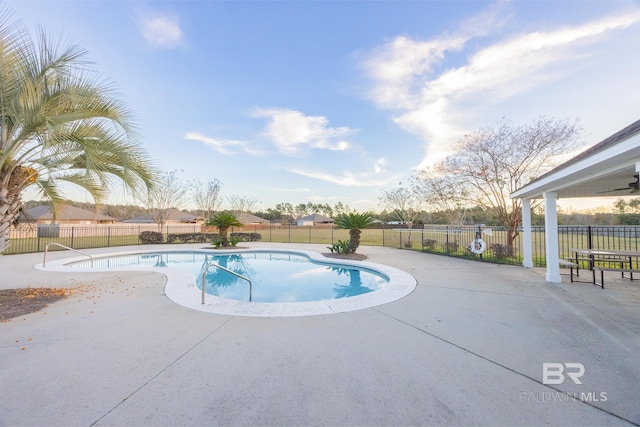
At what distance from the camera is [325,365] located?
272cm

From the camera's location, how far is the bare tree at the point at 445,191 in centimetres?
1502

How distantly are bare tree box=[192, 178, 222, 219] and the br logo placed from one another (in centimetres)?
3018

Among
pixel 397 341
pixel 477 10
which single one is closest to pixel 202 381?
pixel 397 341

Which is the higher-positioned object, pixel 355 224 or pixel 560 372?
pixel 355 224

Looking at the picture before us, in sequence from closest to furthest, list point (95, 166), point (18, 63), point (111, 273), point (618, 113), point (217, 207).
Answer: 1. point (18, 63)
2. point (95, 166)
3. point (111, 273)
4. point (618, 113)
5. point (217, 207)

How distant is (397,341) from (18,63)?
709 cm

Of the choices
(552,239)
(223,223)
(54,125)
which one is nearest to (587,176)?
(552,239)

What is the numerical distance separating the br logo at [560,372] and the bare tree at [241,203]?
39149 mm

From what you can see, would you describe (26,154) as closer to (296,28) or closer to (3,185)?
(3,185)

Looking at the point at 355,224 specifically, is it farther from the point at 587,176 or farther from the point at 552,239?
the point at 587,176

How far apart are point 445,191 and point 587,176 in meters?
11.1

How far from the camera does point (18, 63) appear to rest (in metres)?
3.91

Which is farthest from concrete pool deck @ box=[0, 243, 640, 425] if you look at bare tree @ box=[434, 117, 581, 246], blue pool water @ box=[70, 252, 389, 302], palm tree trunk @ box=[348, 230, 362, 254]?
bare tree @ box=[434, 117, 581, 246]

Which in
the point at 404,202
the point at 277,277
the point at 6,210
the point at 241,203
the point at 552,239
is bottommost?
the point at 277,277
